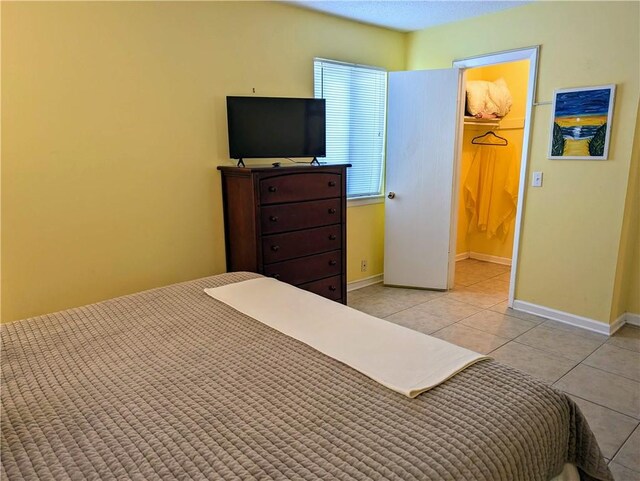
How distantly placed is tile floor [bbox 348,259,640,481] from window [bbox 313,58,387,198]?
3.74 ft

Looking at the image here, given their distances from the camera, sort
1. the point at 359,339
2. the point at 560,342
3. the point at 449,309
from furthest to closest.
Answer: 1. the point at 449,309
2. the point at 560,342
3. the point at 359,339

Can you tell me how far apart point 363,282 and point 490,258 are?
1963 mm

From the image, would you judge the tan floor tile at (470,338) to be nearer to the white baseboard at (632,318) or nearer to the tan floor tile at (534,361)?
the tan floor tile at (534,361)

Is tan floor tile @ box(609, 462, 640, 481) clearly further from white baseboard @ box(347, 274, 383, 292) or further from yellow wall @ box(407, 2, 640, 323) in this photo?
white baseboard @ box(347, 274, 383, 292)

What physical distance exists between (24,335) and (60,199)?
1104 mm

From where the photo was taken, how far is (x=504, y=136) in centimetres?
488

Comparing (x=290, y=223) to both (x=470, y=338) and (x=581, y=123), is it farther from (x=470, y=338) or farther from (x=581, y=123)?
(x=581, y=123)

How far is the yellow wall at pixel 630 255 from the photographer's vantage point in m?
2.96

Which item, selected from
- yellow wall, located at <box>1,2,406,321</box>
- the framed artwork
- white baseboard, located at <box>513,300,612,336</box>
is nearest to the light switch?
the framed artwork

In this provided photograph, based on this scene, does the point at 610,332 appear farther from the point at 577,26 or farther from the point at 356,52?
the point at 356,52

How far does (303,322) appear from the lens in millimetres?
1640

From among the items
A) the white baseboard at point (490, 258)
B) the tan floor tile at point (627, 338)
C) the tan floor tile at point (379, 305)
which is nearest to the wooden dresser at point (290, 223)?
the tan floor tile at point (379, 305)

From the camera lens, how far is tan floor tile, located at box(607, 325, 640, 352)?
2.96 meters

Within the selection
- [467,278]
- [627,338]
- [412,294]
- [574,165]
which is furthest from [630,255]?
[412,294]
